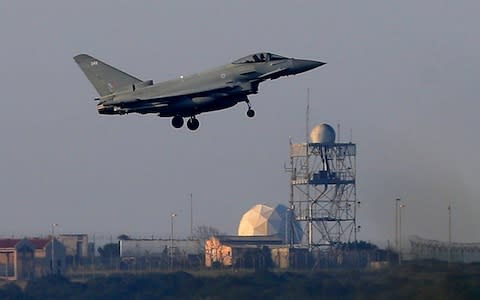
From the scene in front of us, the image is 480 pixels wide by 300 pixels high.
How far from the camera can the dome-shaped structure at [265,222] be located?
143500 mm

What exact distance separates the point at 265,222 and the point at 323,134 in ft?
52.8

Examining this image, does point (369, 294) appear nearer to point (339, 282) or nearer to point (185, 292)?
point (339, 282)

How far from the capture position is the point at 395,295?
60.7 meters

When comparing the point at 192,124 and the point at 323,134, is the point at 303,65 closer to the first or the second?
the point at 192,124

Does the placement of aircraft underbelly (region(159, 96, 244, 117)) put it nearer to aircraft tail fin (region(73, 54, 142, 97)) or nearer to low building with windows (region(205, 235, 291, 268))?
aircraft tail fin (region(73, 54, 142, 97))

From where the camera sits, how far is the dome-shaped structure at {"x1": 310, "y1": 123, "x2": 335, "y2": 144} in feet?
431

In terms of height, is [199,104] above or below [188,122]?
above

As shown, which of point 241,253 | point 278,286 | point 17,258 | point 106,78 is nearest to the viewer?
point 278,286

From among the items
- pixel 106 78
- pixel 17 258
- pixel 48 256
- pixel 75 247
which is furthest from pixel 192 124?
pixel 75 247

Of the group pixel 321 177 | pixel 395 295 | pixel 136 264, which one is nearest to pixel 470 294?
pixel 395 295

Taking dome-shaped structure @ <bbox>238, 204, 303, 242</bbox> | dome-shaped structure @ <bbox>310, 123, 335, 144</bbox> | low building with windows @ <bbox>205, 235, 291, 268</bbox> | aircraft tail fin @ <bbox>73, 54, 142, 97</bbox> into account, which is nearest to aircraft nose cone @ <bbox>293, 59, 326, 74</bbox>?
aircraft tail fin @ <bbox>73, 54, 142, 97</bbox>

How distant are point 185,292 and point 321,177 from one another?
195 ft

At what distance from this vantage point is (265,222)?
144m

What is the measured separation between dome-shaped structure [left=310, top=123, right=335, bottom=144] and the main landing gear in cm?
6392
